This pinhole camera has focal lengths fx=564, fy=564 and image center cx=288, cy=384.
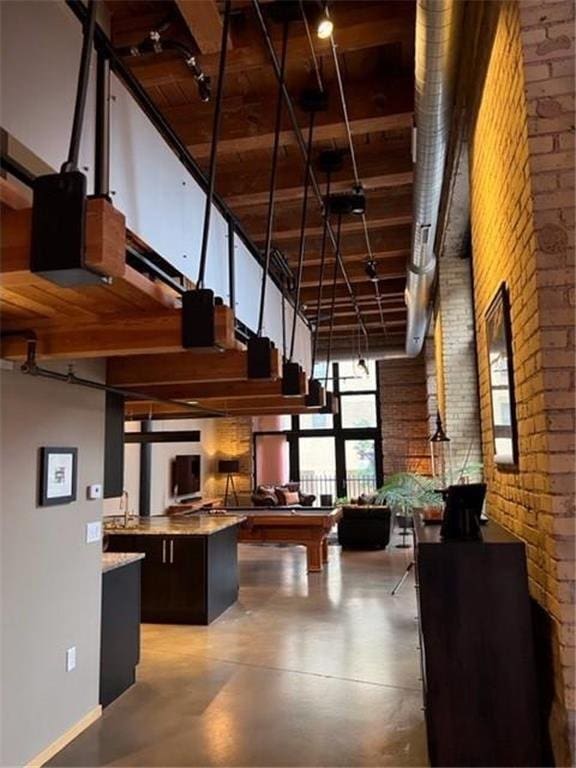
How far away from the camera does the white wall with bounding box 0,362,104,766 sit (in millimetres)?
2951

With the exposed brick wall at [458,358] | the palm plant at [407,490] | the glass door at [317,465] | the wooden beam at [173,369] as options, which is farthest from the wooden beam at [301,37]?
the glass door at [317,465]

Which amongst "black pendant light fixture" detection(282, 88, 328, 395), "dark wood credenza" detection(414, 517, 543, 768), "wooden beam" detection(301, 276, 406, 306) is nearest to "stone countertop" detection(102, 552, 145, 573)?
"black pendant light fixture" detection(282, 88, 328, 395)

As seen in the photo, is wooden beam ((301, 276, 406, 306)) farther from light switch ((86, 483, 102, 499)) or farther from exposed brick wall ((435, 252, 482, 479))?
light switch ((86, 483, 102, 499))

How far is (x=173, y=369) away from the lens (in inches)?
160

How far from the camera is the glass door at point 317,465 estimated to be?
14.7 meters

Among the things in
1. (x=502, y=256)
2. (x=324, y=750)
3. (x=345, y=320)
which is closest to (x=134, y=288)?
(x=502, y=256)

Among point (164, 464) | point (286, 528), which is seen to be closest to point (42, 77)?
point (286, 528)

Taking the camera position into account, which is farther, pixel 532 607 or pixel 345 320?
pixel 345 320

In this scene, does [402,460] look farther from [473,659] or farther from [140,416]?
[473,659]

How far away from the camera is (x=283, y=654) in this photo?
482 centimetres

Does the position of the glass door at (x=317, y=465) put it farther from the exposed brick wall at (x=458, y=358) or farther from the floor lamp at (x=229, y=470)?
the exposed brick wall at (x=458, y=358)

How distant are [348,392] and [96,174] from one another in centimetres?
1289

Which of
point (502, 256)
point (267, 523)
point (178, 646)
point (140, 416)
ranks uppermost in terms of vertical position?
point (502, 256)

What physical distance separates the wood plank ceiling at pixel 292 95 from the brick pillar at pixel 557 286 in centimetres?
131
